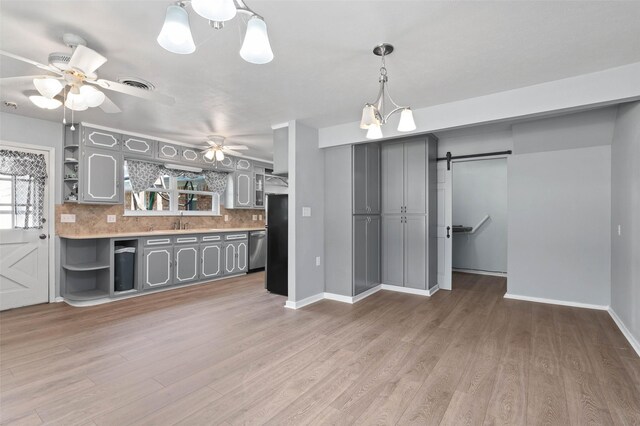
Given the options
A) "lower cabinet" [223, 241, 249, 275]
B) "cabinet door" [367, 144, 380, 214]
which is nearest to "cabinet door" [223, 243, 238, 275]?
"lower cabinet" [223, 241, 249, 275]

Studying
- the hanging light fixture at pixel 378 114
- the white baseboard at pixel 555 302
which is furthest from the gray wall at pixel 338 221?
the white baseboard at pixel 555 302

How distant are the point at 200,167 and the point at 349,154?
116 inches

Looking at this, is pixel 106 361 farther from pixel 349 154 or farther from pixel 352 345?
pixel 349 154

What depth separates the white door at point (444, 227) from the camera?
5.00 metres

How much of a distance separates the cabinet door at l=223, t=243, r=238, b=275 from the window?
868 millimetres

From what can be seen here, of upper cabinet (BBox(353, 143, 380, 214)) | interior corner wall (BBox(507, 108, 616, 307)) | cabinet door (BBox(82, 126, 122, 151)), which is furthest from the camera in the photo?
upper cabinet (BBox(353, 143, 380, 214))

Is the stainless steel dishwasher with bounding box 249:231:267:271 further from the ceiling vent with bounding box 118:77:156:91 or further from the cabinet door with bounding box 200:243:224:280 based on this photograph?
the ceiling vent with bounding box 118:77:156:91

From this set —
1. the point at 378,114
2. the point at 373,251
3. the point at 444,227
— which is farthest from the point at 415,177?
the point at 378,114

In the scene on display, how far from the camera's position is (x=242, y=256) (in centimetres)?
616

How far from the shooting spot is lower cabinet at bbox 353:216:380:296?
174 inches

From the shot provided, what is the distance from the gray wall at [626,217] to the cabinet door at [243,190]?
5748 mm

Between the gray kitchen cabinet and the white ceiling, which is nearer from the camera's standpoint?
the white ceiling

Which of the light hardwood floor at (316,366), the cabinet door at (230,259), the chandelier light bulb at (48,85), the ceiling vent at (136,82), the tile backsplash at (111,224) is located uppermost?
the ceiling vent at (136,82)

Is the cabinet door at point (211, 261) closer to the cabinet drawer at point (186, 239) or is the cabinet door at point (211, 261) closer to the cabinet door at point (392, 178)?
the cabinet drawer at point (186, 239)
